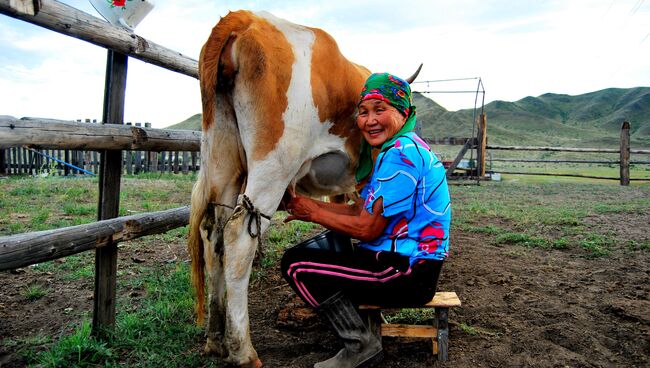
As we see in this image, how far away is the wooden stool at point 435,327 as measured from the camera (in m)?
2.73

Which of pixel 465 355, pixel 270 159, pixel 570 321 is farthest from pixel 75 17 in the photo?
pixel 570 321

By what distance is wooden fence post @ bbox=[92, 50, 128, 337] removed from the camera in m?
3.06

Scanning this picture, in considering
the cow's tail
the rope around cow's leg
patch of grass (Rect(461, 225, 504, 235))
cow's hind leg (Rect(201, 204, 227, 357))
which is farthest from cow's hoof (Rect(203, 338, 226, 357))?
patch of grass (Rect(461, 225, 504, 235))

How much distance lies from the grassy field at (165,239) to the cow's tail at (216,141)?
0.42 meters

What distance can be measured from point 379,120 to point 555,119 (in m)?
87.7

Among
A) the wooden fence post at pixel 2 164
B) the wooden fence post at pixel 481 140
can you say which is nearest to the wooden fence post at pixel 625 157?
the wooden fence post at pixel 481 140

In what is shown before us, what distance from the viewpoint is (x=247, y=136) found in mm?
2805

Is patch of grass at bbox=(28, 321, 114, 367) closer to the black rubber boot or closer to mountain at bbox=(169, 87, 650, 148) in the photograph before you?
the black rubber boot

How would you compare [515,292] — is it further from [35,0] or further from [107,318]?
[35,0]

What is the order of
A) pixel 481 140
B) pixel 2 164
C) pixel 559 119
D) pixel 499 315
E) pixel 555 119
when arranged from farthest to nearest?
pixel 559 119 < pixel 555 119 < pixel 2 164 < pixel 481 140 < pixel 499 315

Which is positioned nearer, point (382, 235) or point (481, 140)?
point (382, 235)

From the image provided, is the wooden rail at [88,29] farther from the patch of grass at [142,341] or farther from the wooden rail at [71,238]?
the patch of grass at [142,341]

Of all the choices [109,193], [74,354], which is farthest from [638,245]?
[74,354]

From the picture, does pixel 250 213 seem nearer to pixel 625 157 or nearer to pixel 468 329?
pixel 468 329
